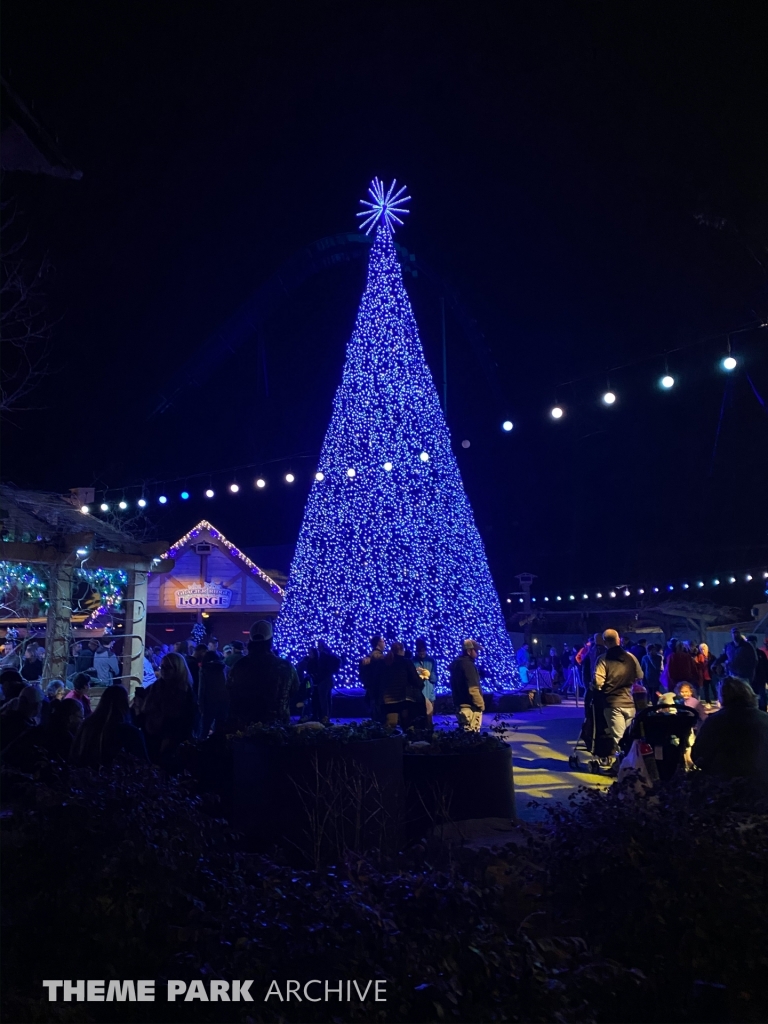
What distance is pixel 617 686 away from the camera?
29.3 feet

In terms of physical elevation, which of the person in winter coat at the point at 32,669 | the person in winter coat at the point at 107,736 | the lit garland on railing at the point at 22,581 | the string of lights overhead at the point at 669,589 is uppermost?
the string of lights overhead at the point at 669,589

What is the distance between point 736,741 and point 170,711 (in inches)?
181

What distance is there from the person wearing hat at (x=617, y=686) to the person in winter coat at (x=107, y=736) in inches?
222

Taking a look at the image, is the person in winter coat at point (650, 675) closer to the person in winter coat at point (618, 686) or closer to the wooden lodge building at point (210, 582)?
the person in winter coat at point (618, 686)

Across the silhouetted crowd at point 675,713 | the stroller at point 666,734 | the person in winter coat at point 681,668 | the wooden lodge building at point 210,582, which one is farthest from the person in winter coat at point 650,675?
the wooden lodge building at point 210,582

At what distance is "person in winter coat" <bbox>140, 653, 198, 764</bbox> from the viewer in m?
6.55

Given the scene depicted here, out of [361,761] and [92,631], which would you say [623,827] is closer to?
[361,761]

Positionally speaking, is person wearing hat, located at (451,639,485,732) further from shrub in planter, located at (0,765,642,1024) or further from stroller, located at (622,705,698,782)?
shrub in planter, located at (0,765,642,1024)

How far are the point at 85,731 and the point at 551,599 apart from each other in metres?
34.8

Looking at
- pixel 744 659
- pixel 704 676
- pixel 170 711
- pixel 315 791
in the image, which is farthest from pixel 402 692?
pixel 744 659

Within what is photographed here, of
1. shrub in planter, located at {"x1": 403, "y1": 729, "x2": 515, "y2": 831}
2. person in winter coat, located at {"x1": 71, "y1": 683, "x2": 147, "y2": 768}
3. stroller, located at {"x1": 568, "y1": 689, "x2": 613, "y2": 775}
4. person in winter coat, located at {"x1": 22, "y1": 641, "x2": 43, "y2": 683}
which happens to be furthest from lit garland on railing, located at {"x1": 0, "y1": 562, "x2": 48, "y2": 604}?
stroller, located at {"x1": 568, "y1": 689, "x2": 613, "y2": 775}

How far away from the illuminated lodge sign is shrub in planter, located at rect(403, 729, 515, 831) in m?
20.6

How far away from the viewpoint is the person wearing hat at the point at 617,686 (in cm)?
893

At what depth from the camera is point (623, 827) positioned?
3.78 m
